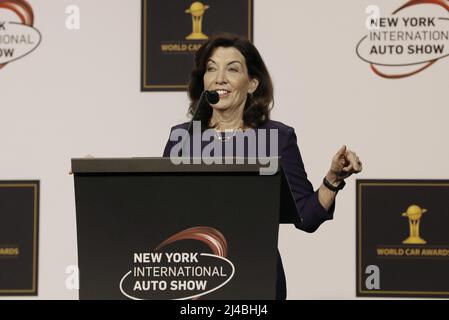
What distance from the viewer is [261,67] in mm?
2967

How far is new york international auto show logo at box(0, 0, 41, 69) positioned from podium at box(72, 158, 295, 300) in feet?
6.91

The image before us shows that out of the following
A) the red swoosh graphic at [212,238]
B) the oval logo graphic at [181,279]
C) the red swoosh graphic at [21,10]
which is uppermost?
the red swoosh graphic at [21,10]

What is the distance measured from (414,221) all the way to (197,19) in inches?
51.3

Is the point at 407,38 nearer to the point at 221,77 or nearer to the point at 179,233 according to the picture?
the point at 221,77

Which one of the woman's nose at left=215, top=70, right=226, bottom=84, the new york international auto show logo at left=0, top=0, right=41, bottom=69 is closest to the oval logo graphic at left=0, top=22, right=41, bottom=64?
the new york international auto show logo at left=0, top=0, right=41, bottom=69

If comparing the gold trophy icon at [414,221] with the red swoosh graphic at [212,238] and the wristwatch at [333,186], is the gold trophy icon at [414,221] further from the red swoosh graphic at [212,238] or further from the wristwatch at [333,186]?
the red swoosh graphic at [212,238]

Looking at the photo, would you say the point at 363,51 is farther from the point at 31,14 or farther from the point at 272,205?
the point at 272,205

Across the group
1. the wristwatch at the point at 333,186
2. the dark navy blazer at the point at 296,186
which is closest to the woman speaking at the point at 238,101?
the dark navy blazer at the point at 296,186

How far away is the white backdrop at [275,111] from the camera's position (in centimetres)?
347

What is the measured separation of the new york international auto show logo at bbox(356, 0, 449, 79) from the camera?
3.49m

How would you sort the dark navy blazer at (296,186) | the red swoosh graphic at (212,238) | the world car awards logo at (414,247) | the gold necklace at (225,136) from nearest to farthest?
the red swoosh graphic at (212,238) < the dark navy blazer at (296,186) < the gold necklace at (225,136) < the world car awards logo at (414,247)

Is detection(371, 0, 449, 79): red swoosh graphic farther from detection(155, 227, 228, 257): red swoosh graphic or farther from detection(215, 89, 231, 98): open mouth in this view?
detection(155, 227, 228, 257): red swoosh graphic

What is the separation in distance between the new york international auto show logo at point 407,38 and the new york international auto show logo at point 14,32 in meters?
1.50

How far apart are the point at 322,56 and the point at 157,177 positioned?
1938 mm
